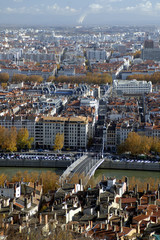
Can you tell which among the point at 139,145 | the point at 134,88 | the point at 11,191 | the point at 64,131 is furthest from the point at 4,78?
the point at 11,191

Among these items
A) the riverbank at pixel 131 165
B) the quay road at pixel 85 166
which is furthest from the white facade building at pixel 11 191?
the riverbank at pixel 131 165

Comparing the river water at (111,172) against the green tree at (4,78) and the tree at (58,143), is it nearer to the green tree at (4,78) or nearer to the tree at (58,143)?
the tree at (58,143)

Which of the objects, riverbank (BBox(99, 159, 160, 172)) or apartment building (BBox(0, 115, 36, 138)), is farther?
apartment building (BBox(0, 115, 36, 138))

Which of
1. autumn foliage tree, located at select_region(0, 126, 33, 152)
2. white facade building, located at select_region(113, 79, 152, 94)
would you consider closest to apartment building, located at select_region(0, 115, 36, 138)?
autumn foliage tree, located at select_region(0, 126, 33, 152)

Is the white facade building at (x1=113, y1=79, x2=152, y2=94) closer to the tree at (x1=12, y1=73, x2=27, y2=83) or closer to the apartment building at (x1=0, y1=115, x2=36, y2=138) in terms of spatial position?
the tree at (x1=12, y1=73, x2=27, y2=83)

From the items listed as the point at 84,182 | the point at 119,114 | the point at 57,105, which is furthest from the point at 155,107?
the point at 84,182

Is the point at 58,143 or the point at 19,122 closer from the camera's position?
the point at 58,143

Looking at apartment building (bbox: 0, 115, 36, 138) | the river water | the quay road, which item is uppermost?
apartment building (bbox: 0, 115, 36, 138)

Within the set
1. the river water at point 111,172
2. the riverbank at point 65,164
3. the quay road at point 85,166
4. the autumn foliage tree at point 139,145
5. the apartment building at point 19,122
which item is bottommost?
the river water at point 111,172

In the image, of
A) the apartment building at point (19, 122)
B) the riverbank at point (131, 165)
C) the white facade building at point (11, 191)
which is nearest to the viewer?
the white facade building at point (11, 191)

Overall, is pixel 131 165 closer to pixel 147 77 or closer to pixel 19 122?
pixel 19 122

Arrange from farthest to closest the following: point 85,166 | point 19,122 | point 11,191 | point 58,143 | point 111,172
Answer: point 19,122 → point 58,143 → point 111,172 → point 85,166 → point 11,191
